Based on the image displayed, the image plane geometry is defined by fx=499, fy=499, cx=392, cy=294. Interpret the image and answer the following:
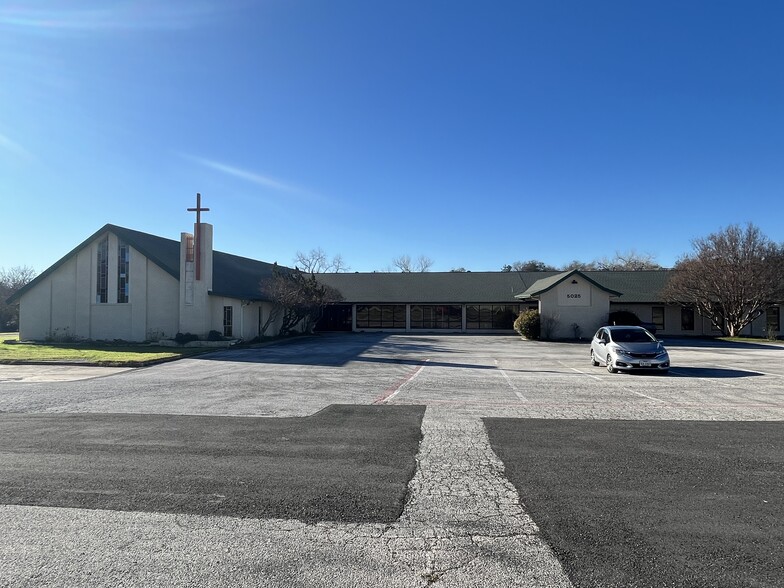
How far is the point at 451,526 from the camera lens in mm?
4105

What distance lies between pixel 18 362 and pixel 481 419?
19534 millimetres

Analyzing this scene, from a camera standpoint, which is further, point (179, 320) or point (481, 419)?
point (179, 320)

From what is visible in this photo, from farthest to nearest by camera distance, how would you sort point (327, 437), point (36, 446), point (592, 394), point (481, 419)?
point (592, 394)
point (481, 419)
point (327, 437)
point (36, 446)

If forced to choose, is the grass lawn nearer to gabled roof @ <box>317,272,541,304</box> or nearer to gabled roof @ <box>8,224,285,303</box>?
gabled roof @ <box>8,224,285,303</box>

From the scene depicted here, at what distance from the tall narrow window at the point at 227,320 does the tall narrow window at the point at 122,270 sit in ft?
19.2

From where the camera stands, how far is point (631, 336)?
1700cm

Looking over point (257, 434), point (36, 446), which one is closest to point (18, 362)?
point (36, 446)

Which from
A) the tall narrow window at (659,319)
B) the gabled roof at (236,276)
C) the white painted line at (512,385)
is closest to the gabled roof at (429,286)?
the gabled roof at (236,276)

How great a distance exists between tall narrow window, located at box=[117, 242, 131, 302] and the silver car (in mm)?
Answer: 26207

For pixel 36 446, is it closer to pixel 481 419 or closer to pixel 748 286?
pixel 481 419

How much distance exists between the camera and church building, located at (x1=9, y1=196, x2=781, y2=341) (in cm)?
2858

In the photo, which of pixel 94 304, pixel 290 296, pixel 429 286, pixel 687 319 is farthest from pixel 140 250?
pixel 687 319

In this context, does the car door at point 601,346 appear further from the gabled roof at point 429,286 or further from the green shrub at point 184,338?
the gabled roof at point 429,286

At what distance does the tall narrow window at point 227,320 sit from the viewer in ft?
97.4
